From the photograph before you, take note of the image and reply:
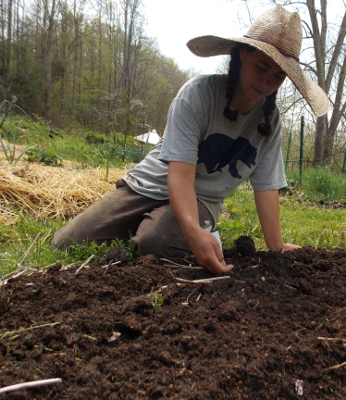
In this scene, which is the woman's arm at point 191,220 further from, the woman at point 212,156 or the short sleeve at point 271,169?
the short sleeve at point 271,169

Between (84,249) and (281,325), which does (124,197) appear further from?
(281,325)

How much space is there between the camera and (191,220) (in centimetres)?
147

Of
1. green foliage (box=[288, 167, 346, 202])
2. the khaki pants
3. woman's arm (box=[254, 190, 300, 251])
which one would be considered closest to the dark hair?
woman's arm (box=[254, 190, 300, 251])

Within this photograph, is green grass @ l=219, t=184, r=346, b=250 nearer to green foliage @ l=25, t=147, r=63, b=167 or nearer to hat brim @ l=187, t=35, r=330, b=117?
hat brim @ l=187, t=35, r=330, b=117


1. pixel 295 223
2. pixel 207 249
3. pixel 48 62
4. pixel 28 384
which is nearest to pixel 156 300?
pixel 207 249

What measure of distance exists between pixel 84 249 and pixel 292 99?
10.7m

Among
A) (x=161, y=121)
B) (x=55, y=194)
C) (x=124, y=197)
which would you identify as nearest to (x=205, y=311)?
(x=124, y=197)

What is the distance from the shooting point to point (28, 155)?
4.20 m

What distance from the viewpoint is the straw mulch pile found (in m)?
2.91

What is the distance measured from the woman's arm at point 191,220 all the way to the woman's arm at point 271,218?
0.66 meters

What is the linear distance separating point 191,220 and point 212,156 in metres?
0.64

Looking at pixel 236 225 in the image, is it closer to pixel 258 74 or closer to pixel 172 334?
pixel 258 74

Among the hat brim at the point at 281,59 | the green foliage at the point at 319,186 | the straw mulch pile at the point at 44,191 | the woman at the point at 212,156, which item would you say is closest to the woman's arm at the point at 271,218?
the woman at the point at 212,156

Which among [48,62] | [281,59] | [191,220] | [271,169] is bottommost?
[191,220]
